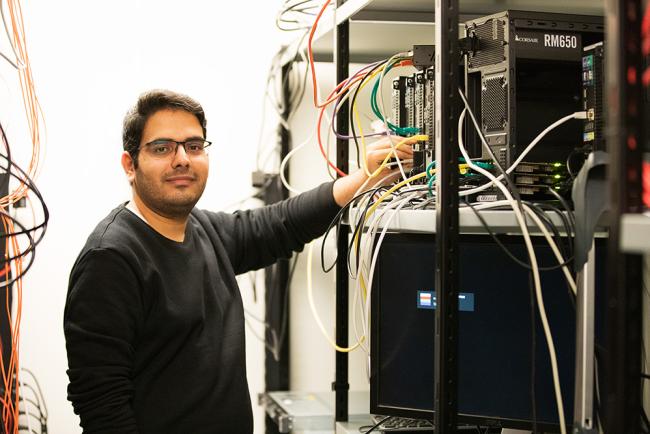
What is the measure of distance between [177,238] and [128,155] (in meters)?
0.25

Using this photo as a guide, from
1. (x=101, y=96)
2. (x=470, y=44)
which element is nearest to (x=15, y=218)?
(x=101, y=96)

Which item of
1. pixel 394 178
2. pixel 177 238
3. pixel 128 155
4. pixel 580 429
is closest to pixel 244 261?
pixel 177 238

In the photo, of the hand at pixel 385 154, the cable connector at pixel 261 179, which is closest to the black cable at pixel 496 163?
the hand at pixel 385 154

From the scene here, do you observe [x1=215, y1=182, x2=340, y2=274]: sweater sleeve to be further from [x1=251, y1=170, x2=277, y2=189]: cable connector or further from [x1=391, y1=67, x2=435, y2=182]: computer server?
[x1=251, y1=170, x2=277, y2=189]: cable connector

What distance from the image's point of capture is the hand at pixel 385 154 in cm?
170

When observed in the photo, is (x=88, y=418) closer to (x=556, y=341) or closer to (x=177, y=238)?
(x=177, y=238)

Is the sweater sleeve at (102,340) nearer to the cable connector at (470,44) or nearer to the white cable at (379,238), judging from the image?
the white cable at (379,238)

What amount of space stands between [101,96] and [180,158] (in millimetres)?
907

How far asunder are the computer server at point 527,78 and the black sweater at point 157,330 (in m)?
0.64

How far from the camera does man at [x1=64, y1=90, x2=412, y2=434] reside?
62.8 inches

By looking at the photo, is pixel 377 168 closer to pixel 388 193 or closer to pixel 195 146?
pixel 388 193

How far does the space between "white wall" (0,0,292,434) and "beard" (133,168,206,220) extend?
795 millimetres

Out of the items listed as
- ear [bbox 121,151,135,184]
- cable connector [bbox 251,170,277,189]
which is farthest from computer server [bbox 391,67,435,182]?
cable connector [bbox 251,170,277,189]

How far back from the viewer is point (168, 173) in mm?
1836
